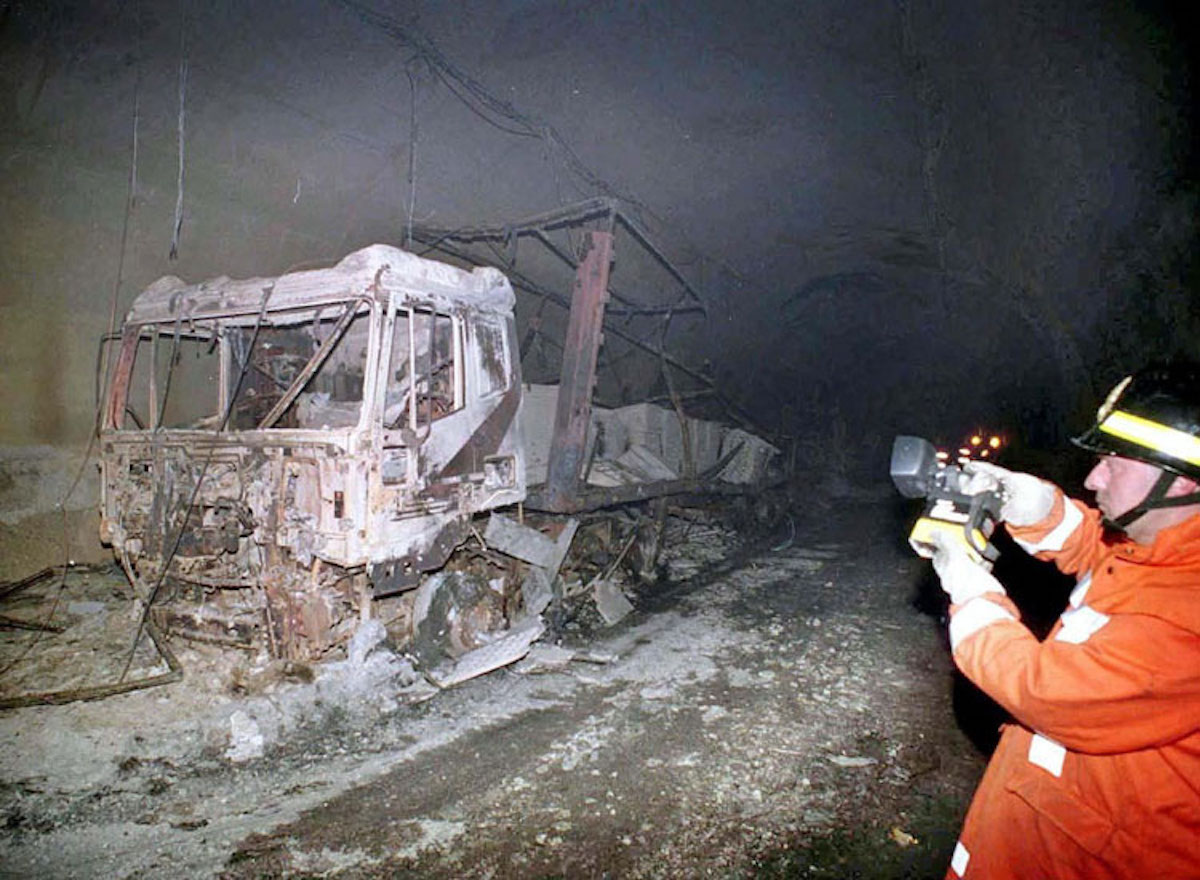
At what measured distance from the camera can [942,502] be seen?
5.98ft

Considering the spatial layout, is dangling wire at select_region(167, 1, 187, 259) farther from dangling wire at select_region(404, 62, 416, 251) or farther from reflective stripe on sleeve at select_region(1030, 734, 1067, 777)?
reflective stripe on sleeve at select_region(1030, 734, 1067, 777)

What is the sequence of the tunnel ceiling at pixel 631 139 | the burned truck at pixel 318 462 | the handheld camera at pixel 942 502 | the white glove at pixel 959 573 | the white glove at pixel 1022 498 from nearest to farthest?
the white glove at pixel 959 573, the handheld camera at pixel 942 502, the white glove at pixel 1022 498, the burned truck at pixel 318 462, the tunnel ceiling at pixel 631 139

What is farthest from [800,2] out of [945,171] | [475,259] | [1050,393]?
[1050,393]

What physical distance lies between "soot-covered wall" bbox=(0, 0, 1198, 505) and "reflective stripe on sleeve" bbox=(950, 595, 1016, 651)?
5742mm

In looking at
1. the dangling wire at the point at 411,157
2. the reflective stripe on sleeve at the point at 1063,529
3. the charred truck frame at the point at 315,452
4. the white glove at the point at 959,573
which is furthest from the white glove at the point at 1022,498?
the dangling wire at the point at 411,157

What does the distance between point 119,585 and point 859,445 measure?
52.9 feet

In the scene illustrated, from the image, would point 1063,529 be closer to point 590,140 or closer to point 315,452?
point 315,452

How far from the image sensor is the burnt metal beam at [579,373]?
5.40m

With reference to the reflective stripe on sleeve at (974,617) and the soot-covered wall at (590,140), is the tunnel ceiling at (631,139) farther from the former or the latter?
the reflective stripe on sleeve at (974,617)

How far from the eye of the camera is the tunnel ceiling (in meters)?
5.21

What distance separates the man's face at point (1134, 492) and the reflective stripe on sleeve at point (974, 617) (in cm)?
44

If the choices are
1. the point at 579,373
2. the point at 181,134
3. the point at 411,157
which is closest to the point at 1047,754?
the point at 579,373

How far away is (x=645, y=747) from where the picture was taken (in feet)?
11.2

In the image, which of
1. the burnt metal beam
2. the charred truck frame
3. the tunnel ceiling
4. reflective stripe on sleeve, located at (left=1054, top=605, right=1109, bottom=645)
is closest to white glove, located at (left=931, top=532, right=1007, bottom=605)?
reflective stripe on sleeve, located at (left=1054, top=605, right=1109, bottom=645)
